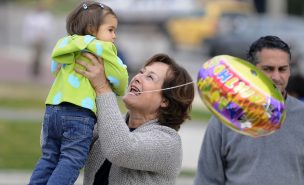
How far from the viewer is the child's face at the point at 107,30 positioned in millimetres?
3889

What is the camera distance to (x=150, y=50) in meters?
26.7

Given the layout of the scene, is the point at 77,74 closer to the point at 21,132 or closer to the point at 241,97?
the point at 241,97

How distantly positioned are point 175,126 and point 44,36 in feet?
62.0

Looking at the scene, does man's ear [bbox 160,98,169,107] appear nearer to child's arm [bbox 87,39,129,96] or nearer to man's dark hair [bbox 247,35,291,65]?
child's arm [bbox 87,39,129,96]

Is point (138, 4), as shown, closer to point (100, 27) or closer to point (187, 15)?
point (187, 15)

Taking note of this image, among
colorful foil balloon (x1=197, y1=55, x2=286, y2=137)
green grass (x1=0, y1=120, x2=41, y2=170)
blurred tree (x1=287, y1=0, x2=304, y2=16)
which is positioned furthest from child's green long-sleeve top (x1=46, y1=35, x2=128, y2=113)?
blurred tree (x1=287, y1=0, x2=304, y2=16)

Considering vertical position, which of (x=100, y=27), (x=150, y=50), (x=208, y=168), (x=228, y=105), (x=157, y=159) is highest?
(x=100, y=27)

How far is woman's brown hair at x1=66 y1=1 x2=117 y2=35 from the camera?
12.7 ft

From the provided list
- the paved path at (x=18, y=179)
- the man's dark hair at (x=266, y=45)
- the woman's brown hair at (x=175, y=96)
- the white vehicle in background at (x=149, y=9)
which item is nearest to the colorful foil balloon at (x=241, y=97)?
the woman's brown hair at (x=175, y=96)

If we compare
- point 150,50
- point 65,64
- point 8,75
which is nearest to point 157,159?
point 65,64

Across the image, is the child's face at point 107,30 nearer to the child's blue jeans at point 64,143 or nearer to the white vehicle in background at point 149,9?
the child's blue jeans at point 64,143

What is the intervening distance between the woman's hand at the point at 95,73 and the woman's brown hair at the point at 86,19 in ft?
0.43

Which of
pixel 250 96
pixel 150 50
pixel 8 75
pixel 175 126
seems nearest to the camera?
pixel 250 96

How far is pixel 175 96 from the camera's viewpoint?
399 cm
